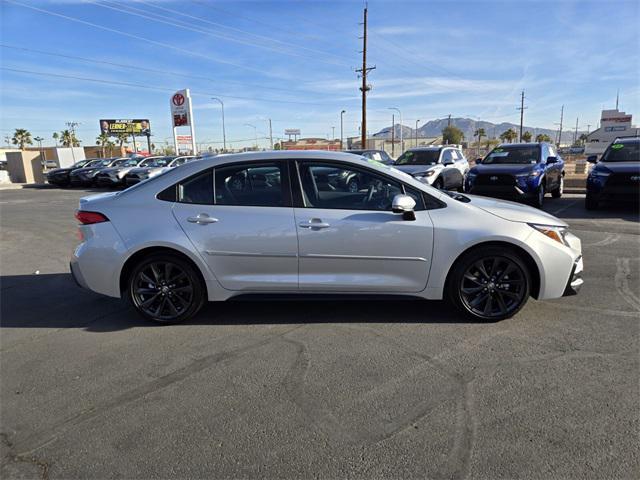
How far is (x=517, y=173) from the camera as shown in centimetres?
1087

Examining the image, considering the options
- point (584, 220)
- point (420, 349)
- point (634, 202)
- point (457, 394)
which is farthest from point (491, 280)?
point (634, 202)

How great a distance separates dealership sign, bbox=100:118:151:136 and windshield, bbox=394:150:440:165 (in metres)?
63.2

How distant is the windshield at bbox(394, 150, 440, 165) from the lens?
14.3m

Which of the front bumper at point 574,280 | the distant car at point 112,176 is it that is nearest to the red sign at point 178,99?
the distant car at point 112,176

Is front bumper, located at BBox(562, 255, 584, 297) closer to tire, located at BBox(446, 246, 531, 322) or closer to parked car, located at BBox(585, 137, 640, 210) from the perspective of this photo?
tire, located at BBox(446, 246, 531, 322)

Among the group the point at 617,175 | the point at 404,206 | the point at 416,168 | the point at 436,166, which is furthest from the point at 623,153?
the point at 404,206

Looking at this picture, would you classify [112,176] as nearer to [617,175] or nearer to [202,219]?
[202,219]

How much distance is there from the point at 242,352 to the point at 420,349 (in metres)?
1.45

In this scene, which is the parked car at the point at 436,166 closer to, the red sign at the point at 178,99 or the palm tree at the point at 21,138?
the red sign at the point at 178,99

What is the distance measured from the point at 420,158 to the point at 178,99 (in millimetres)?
29459

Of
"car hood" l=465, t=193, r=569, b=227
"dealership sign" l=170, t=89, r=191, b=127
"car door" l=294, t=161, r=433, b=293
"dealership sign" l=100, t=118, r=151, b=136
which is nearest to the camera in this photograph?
"car door" l=294, t=161, r=433, b=293

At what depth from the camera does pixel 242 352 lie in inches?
143

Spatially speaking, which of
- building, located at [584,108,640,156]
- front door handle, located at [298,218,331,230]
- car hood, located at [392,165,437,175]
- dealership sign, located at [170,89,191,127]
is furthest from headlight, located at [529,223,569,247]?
building, located at [584,108,640,156]

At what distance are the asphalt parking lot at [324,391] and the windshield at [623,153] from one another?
24.3 feet
